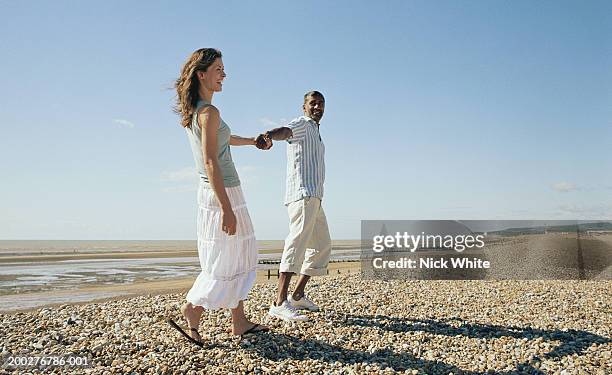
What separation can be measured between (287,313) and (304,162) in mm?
1649

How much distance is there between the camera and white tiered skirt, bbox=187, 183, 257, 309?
13.5 feet

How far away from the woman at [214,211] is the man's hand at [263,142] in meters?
0.62

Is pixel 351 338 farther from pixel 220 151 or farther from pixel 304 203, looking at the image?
pixel 220 151

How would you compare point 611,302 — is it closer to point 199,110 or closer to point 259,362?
point 259,362

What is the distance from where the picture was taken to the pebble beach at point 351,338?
420 cm

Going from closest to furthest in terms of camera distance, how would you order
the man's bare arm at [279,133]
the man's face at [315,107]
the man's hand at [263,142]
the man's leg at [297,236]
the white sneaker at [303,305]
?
the man's hand at [263,142]
the man's bare arm at [279,133]
the man's leg at [297,236]
the man's face at [315,107]
the white sneaker at [303,305]

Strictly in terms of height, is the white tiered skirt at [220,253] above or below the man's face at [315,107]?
below

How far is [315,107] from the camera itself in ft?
17.8

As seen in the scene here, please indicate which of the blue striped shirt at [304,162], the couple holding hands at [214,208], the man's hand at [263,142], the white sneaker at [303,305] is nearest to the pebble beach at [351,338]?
the white sneaker at [303,305]

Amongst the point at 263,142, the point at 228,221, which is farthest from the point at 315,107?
the point at 228,221

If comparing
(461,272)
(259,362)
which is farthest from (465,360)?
(461,272)

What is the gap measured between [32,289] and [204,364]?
1044 cm

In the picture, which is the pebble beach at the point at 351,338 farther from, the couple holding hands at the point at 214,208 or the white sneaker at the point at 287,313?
the couple holding hands at the point at 214,208

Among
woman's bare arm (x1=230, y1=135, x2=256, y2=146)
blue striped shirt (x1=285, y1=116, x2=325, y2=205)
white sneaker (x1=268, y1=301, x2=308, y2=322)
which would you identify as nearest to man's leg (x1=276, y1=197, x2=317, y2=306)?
blue striped shirt (x1=285, y1=116, x2=325, y2=205)
